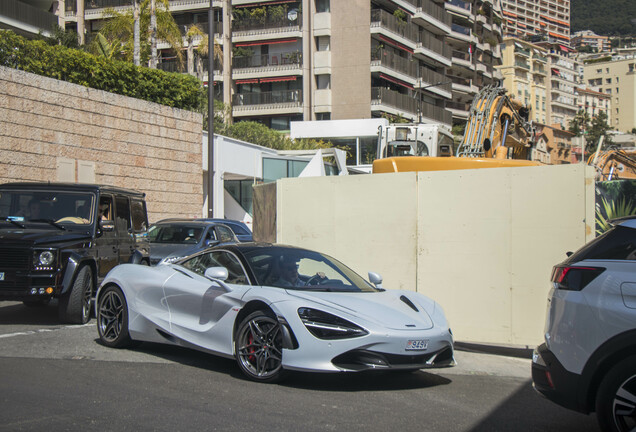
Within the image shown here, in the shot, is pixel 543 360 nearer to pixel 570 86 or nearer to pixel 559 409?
pixel 559 409

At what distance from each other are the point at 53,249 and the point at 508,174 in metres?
6.07

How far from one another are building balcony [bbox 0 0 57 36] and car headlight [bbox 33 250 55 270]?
24.5 meters

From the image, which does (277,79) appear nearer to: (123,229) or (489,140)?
(489,140)

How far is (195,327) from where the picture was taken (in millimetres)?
7023

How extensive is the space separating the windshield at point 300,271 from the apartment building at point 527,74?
105501mm

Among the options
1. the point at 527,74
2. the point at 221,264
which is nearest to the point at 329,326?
the point at 221,264

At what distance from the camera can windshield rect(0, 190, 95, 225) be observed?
10.1 metres

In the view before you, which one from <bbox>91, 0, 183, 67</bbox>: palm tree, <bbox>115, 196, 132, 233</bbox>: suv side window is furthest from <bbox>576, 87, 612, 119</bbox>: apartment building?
<bbox>115, 196, 132, 233</bbox>: suv side window

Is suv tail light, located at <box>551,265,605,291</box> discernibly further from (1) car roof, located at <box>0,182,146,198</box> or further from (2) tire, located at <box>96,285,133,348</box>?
(1) car roof, located at <box>0,182,146,198</box>

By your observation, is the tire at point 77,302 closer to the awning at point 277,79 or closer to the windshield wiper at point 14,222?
the windshield wiper at point 14,222

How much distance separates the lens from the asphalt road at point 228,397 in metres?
5.03

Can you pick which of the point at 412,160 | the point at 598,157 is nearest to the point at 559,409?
the point at 412,160

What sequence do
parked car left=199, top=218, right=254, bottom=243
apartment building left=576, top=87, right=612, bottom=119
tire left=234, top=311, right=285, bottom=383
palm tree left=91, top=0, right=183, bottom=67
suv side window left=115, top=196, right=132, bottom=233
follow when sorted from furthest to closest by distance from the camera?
1. apartment building left=576, top=87, right=612, bottom=119
2. palm tree left=91, top=0, right=183, bottom=67
3. parked car left=199, top=218, right=254, bottom=243
4. suv side window left=115, top=196, right=132, bottom=233
5. tire left=234, top=311, right=285, bottom=383

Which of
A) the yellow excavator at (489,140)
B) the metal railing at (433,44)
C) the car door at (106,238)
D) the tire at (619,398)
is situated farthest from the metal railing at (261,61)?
the tire at (619,398)
